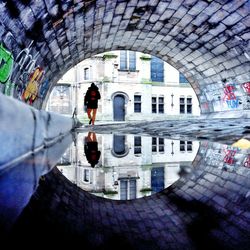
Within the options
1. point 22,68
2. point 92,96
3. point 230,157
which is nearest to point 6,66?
point 22,68

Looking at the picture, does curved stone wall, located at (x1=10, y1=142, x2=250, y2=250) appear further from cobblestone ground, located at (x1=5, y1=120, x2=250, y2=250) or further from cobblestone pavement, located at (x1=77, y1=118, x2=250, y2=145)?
cobblestone pavement, located at (x1=77, y1=118, x2=250, y2=145)

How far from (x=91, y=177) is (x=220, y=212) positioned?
111 cm

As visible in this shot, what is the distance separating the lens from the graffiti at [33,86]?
9.47 meters

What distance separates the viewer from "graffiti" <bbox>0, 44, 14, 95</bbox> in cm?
627

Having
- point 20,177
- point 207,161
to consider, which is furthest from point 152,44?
point 20,177

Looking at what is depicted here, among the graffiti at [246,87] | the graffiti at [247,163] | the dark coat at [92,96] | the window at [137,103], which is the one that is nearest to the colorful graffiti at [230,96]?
the graffiti at [246,87]

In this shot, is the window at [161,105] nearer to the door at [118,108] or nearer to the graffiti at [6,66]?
the door at [118,108]

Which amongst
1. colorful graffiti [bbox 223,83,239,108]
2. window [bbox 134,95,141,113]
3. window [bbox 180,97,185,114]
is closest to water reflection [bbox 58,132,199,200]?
colorful graffiti [bbox 223,83,239,108]

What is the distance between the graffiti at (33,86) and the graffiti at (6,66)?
2008 mm

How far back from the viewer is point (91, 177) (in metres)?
2.11

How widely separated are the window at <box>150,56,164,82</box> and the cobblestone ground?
28661mm

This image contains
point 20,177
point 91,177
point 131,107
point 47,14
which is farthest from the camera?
point 131,107

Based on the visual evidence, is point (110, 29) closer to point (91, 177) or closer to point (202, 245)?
point (91, 177)

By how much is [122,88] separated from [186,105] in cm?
693
